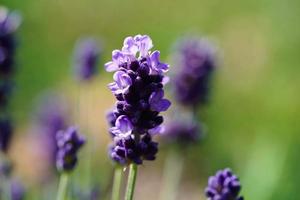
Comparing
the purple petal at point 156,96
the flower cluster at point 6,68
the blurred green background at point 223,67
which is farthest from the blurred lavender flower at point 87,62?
the purple petal at point 156,96

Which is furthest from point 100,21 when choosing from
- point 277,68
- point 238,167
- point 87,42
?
point 87,42

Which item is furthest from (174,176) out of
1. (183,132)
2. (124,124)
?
(124,124)

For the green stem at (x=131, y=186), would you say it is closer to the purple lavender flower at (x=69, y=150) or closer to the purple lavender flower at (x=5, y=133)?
the purple lavender flower at (x=69, y=150)

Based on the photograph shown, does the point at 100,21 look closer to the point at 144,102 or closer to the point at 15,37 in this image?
the point at 15,37

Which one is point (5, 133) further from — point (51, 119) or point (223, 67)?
point (223, 67)

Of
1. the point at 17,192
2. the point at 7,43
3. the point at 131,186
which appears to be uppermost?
the point at 7,43

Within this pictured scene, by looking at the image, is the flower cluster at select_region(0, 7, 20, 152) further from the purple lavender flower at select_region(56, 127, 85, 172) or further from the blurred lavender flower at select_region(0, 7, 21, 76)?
the purple lavender flower at select_region(56, 127, 85, 172)
